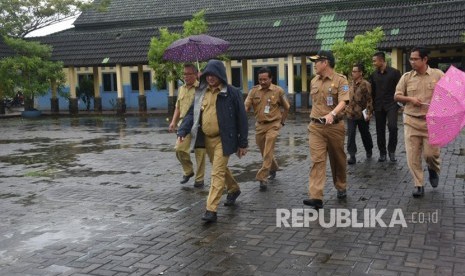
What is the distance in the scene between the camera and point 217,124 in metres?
5.93

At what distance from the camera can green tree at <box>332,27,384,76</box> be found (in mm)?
20234

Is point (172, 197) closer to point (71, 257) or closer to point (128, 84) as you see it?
point (71, 257)

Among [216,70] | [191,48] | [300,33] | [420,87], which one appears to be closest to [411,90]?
[420,87]

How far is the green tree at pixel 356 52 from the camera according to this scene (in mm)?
20234

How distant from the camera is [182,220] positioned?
593 cm

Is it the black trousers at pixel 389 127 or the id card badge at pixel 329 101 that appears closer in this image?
the id card badge at pixel 329 101

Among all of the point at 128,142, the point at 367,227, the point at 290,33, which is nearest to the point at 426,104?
the point at 367,227

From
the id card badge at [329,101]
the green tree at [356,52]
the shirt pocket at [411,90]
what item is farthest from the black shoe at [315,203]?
the green tree at [356,52]

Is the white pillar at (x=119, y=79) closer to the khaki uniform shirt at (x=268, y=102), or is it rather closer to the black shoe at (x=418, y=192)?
the khaki uniform shirt at (x=268, y=102)

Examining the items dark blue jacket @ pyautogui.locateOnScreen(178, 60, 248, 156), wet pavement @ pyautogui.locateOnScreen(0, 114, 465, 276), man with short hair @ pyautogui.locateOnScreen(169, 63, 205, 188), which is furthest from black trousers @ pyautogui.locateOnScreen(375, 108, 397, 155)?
dark blue jacket @ pyautogui.locateOnScreen(178, 60, 248, 156)

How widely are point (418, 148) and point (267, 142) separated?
6.62ft

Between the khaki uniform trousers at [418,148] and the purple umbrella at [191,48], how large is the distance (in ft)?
16.7

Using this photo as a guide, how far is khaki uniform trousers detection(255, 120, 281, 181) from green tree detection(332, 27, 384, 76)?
43.0 ft

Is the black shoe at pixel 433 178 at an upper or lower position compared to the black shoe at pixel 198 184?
upper
